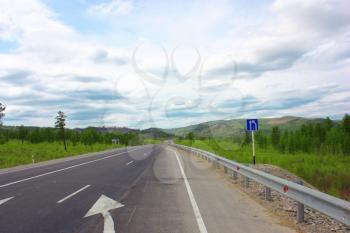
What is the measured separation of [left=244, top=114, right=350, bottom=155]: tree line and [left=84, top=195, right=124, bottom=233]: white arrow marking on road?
2652 inches

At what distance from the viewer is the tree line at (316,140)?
7731 centimetres

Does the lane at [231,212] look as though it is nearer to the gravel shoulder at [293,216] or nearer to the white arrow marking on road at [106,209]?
the gravel shoulder at [293,216]

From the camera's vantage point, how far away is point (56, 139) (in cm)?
11219

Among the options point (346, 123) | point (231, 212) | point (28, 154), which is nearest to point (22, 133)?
point (28, 154)

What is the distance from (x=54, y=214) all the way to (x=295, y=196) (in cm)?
524

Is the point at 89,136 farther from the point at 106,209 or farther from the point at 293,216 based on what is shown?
the point at 293,216

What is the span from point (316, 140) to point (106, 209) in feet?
284

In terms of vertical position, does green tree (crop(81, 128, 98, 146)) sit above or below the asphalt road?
above

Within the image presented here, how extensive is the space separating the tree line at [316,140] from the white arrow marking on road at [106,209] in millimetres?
67373

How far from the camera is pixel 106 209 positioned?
30.4ft

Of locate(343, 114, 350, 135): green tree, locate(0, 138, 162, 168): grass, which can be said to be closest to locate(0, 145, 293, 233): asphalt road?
locate(0, 138, 162, 168): grass

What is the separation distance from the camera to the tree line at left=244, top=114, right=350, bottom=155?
7731cm

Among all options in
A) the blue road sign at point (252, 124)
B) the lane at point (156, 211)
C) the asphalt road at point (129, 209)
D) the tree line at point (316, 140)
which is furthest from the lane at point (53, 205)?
the tree line at point (316, 140)

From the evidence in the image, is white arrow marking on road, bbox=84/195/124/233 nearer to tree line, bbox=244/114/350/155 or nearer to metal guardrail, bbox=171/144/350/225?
metal guardrail, bbox=171/144/350/225
